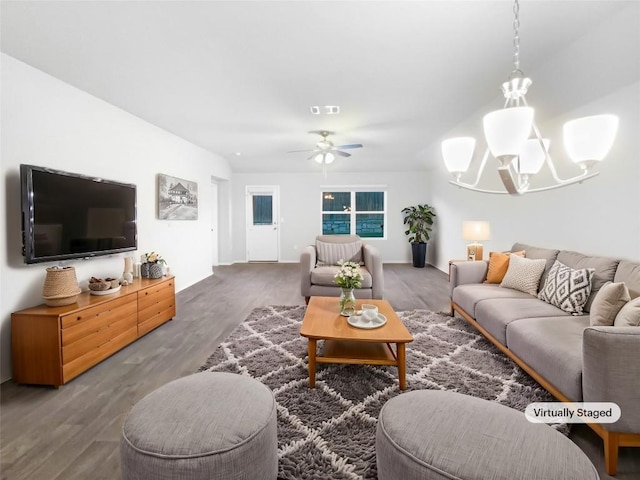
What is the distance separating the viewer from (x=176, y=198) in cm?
455

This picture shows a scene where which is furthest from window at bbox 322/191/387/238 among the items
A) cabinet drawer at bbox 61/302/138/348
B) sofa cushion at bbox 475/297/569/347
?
cabinet drawer at bbox 61/302/138/348

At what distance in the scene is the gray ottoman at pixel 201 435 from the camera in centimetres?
103

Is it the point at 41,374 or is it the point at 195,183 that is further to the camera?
the point at 195,183

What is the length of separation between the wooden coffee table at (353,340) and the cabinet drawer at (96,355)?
165 cm

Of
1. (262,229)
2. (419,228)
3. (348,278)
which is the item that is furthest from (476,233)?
(262,229)

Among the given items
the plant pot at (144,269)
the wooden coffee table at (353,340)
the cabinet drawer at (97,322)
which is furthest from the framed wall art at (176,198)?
the wooden coffee table at (353,340)

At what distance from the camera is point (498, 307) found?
8.22 ft

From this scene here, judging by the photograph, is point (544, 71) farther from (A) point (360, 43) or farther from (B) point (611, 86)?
(A) point (360, 43)

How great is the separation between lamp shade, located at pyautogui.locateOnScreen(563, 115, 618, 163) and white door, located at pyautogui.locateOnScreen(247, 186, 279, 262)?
22.6 ft

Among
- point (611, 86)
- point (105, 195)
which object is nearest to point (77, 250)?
point (105, 195)

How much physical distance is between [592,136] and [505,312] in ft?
5.38

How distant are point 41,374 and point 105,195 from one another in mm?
1626

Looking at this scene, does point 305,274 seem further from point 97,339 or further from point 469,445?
point 469,445

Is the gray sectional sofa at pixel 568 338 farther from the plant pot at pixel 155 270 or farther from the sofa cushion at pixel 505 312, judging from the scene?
the plant pot at pixel 155 270
